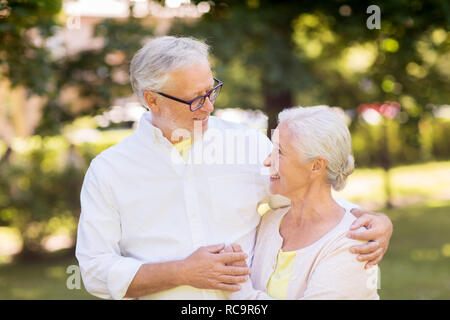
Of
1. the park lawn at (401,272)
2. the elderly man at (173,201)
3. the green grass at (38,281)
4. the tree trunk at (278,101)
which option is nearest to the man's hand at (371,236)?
the elderly man at (173,201)

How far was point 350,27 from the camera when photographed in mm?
6500

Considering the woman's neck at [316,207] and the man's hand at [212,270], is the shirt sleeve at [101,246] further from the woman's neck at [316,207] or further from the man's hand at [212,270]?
the woman's neck at [316,207]

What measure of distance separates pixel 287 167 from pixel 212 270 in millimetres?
562

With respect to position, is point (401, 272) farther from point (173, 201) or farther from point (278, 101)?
point (173, 201)

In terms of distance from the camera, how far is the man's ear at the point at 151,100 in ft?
8.88

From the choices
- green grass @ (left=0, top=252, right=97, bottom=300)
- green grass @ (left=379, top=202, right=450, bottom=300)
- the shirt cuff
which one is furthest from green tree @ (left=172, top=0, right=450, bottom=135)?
the shirt cuff

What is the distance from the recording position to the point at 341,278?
7.74ft

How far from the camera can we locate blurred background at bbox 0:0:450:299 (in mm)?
6391

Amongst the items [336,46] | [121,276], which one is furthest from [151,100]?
[336,46]

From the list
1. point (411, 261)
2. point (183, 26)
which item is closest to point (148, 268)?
point (183, 26)

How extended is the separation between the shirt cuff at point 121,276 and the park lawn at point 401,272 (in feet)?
13.9

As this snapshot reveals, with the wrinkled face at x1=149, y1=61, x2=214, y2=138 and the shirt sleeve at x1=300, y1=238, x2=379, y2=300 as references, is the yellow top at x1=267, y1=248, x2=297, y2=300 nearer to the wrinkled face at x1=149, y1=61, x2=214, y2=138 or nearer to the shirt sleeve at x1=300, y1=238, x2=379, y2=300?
the shirt sleeve at x1=300, y1=238, x2=379, y2=300
